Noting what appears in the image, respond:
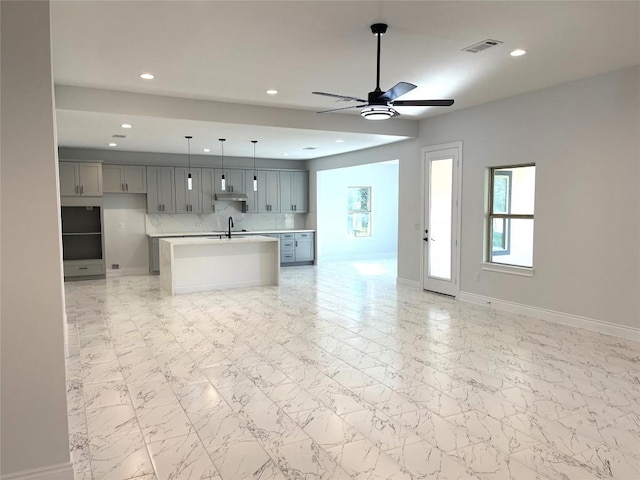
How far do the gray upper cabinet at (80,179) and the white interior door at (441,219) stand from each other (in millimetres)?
6141

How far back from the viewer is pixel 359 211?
12227 millimetres

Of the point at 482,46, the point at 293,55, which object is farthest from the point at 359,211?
the point at 482,46

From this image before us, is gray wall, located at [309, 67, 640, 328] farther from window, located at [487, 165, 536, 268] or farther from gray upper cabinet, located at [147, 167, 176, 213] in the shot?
gray upper cabinet, located at [147, 167, 176, 213]

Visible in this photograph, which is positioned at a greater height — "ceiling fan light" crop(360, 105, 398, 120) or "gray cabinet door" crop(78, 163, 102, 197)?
"ceiling fan light" crop(360, 105, 398, 120)

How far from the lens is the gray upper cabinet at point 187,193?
9.83 metres

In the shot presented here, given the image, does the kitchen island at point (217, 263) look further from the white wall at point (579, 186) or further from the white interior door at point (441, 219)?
the white wall at point (579, 186)

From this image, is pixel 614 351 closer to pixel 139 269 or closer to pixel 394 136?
pixel 394 136

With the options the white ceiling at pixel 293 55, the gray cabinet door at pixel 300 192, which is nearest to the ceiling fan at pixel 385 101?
the white ceiling at pixel 293 55

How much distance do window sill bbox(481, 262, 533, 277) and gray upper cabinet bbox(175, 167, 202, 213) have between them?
6.31 meters

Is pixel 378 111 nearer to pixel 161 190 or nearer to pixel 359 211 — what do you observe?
pixel 161 190

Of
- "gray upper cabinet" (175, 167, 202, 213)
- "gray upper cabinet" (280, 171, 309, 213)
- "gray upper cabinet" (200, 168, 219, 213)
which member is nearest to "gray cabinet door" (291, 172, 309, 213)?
"gray upper cabinet" (280, 171, 309, 213)

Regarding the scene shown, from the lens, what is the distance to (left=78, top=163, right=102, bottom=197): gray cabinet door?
865 cm

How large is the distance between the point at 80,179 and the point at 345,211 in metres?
6.16

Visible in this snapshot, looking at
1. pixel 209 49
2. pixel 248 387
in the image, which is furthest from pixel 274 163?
pixel 248 387
